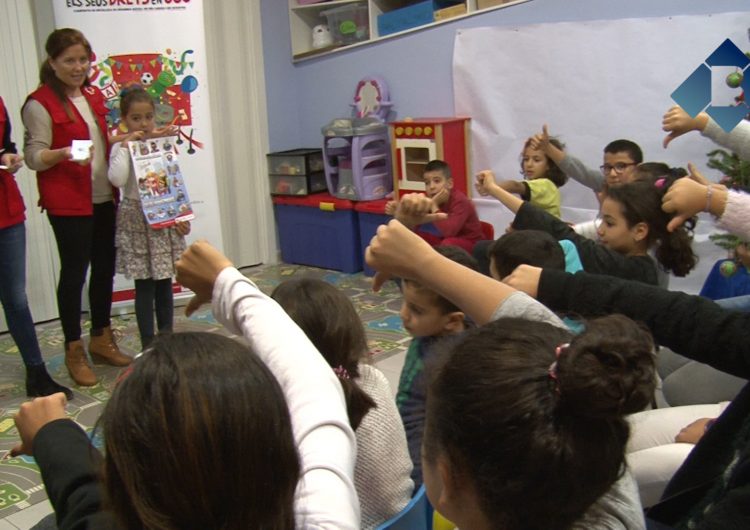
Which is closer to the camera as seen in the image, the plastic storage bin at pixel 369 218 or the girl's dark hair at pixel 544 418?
the girl's dark hair at pixel 544 418

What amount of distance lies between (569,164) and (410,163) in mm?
1286

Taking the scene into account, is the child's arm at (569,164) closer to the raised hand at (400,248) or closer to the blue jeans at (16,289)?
the blue jeans at (16,289)

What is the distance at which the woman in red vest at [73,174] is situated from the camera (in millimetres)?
2834

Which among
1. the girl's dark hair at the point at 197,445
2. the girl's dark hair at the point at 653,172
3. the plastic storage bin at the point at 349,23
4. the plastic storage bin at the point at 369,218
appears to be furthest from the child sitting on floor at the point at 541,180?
the girl's dark hair at the point at 197,445

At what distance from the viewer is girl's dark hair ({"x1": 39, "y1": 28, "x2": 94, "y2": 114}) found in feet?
9.17

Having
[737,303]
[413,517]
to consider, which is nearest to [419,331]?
[413,517]

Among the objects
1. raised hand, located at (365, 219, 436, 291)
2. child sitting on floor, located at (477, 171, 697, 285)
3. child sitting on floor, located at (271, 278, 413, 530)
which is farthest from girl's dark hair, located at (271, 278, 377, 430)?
child sitting on floor, located at (477, 171, 697, 285)

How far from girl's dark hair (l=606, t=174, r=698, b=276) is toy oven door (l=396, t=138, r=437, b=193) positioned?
220 cm

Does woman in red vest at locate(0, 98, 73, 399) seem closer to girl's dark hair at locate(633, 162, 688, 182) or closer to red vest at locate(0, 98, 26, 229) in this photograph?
red vest at locate(0, 98, 26, 229)

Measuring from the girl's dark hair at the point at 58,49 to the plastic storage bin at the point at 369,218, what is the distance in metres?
1.94

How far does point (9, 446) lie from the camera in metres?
2.59

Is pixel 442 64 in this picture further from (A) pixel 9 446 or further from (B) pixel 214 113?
A: (A) pixel 9 446

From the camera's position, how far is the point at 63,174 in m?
2.90

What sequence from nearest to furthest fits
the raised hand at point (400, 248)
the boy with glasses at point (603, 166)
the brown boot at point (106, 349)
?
the raised hand at point (400, 248), the boy with glasses at point (603, 166), the brown boot at point (106, 349)
